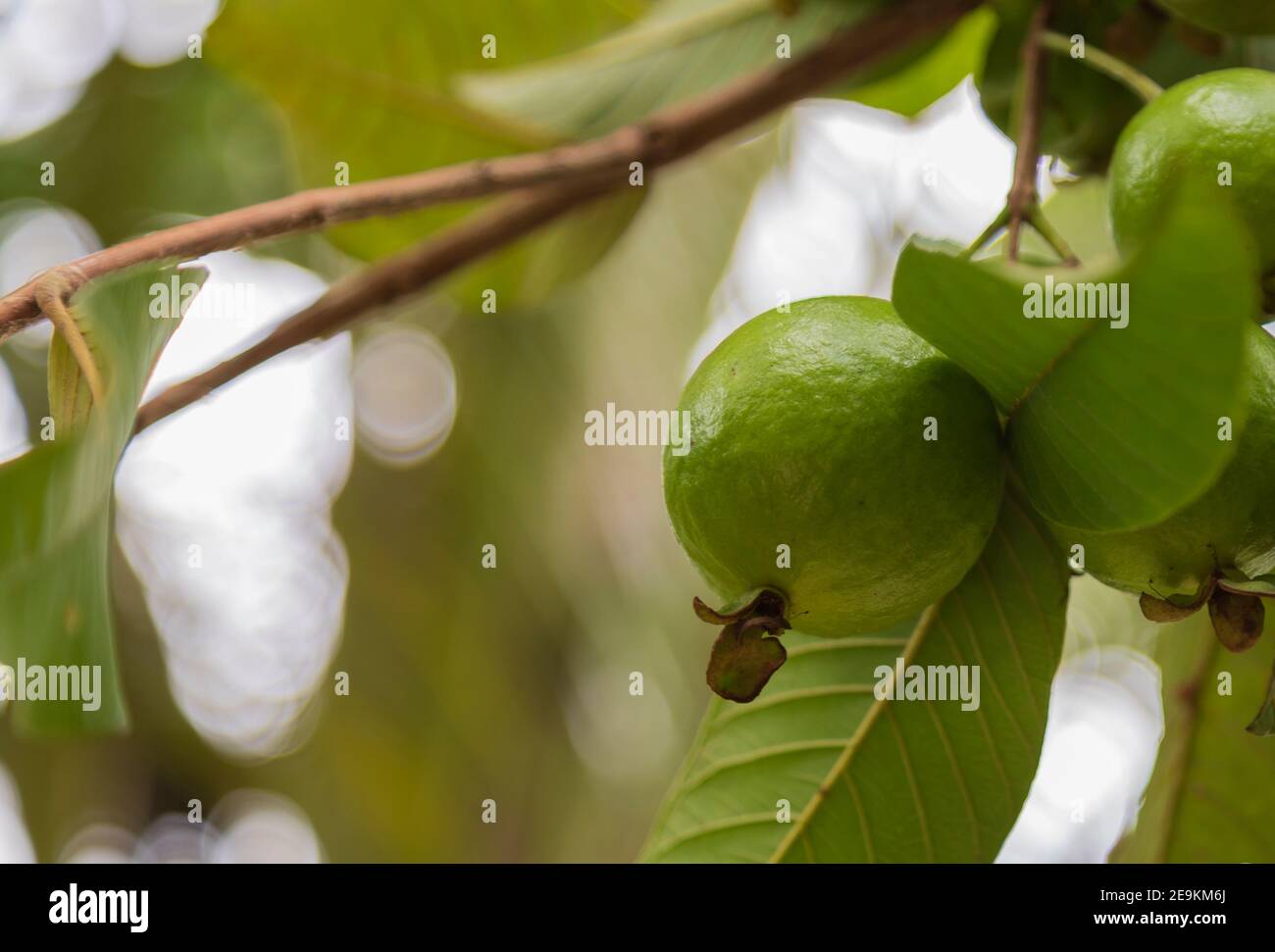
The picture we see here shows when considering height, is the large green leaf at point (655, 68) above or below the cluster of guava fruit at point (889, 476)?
above

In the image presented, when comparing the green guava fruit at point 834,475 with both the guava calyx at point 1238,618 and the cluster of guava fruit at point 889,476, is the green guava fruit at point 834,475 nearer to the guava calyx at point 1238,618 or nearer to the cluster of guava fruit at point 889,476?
the cluster of guava fruit at point 889,476

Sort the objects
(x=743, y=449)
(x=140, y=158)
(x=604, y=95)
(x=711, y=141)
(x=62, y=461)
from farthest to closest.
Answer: (x=140, y=158), (x=604, y=95), (x=711, y=141), (x=743, y=449), (x=62, y=461)

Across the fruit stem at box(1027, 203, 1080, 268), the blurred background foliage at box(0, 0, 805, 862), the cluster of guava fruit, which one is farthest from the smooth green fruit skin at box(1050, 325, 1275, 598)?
the blurred background foliage at box(0, 0, 805, 862)

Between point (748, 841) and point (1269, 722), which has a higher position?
point (1269, 722)

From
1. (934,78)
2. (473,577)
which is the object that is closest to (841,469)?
(934,78)

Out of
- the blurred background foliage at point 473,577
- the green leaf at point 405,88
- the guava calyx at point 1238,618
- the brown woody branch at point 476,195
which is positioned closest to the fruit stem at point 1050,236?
the guava calyx at point 1238,618

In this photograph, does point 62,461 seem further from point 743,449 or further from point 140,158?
point 140,158
